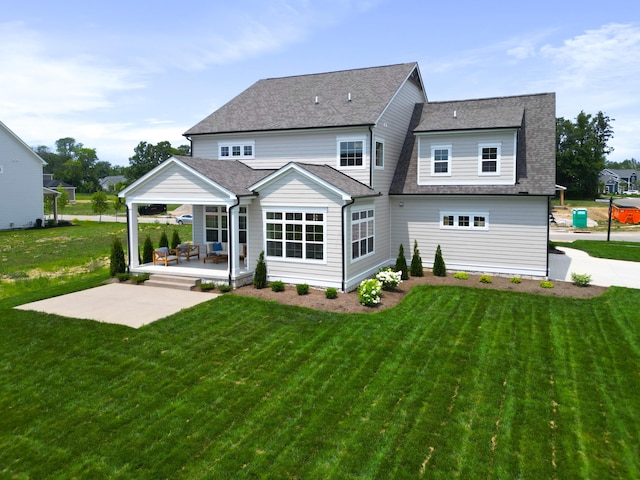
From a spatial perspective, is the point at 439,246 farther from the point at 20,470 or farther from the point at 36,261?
the point at 36,261

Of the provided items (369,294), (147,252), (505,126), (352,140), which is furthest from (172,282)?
(505,126)

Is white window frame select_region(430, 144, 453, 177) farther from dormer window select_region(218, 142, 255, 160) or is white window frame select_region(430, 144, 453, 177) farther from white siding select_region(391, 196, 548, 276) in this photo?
dormer window select_region(218, 142, 255, 160)

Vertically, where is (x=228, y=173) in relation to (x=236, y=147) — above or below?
below

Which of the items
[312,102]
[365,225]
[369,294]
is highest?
[312,102]

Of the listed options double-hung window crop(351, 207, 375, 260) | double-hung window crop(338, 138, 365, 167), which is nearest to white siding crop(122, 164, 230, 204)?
double-hung window crop(351, 207, 375, 260)

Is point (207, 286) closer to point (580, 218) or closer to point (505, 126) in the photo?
point (505, 126)

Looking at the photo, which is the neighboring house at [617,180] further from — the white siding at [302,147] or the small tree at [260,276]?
the small tree at [260,276]
